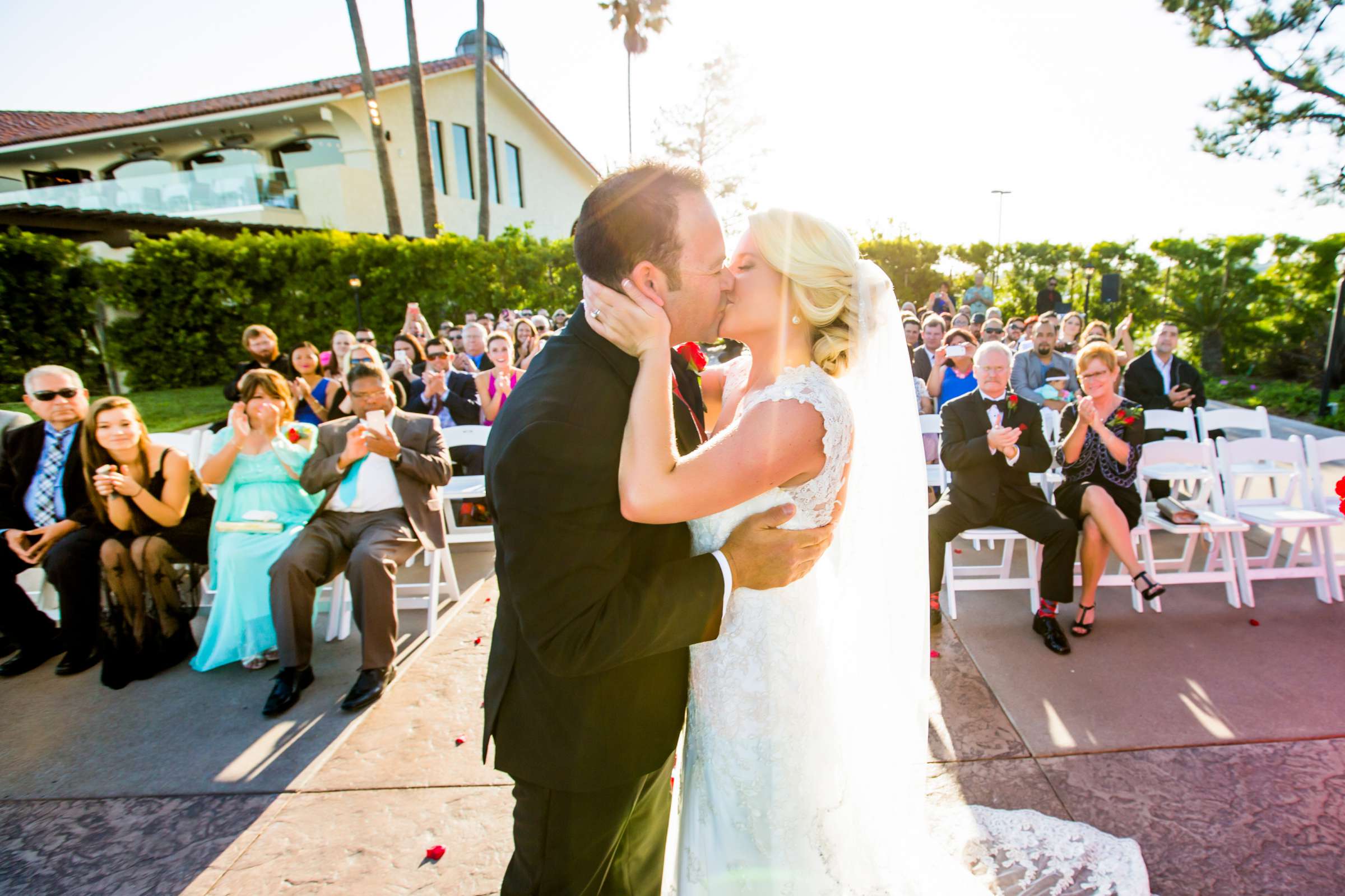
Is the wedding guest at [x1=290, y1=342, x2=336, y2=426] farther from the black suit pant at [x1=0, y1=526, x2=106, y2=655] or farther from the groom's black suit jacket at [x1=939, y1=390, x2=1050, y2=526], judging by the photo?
the groom's black suit jacket at [x1=939, y1=390, x2=1050, y2=526]

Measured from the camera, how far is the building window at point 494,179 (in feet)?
82.5

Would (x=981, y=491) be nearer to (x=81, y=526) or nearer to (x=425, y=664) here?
(x=425, y=664)

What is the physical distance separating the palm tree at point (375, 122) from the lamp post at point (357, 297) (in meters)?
2.48

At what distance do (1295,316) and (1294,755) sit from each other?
47.7 ft

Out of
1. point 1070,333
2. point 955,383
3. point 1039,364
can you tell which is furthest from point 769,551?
point 1070,333

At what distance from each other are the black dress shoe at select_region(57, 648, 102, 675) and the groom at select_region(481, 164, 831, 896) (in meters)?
4.42

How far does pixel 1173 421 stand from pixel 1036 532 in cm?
267

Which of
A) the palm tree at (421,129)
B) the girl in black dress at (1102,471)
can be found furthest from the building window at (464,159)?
the girl in black dress at (1102,471)

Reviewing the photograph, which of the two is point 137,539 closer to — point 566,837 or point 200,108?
point 566,837

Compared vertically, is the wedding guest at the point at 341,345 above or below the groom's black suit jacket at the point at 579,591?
above

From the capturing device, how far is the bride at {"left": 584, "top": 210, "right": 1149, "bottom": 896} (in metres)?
1.67

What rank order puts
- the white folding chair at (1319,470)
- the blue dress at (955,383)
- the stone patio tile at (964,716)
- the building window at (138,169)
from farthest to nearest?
the building window at (138,169), the blue dress at (955,383), the white folding chair at (1319,470), the stone patio tile at (964,716)

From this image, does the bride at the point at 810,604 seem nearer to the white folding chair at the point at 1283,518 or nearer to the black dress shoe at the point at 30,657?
the white folding chair at the point at 1283,518

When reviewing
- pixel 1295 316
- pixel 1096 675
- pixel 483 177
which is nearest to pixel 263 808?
pixel 1096 675
